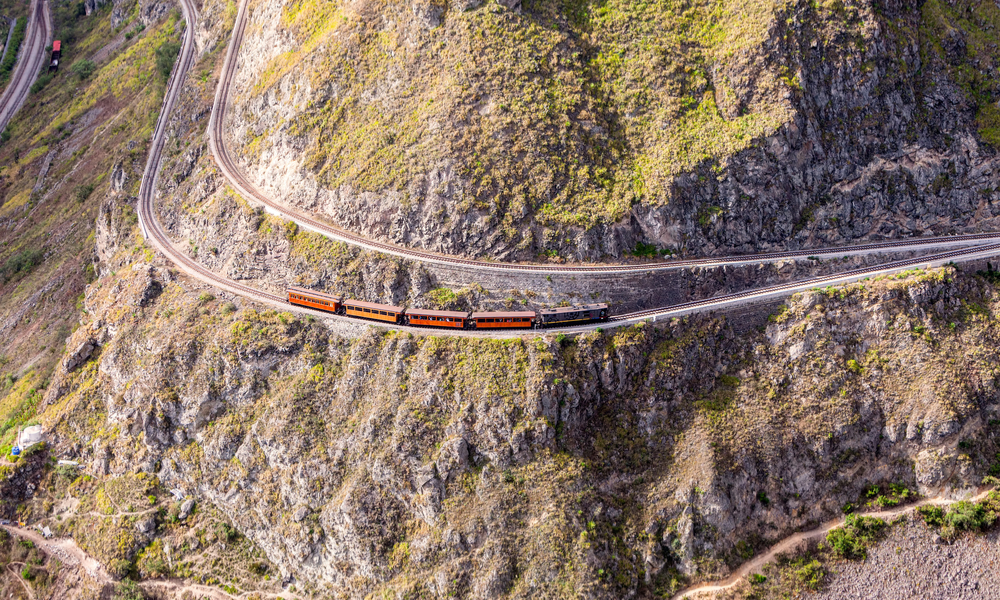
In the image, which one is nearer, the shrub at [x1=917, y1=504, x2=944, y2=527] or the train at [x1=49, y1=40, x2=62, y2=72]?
the shrub at [x1=917, y1=504, x2=944, y2=527]

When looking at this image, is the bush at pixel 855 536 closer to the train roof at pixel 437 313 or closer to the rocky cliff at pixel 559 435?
the rocky cliff at pixel 559 435

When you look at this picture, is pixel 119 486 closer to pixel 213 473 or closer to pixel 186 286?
pixel 213 473

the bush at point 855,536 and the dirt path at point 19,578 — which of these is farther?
the dirt path at point 19,578

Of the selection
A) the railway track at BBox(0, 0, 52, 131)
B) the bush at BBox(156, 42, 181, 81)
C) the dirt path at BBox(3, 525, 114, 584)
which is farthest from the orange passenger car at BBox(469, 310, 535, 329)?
the railway track at BBox(0, 0, 52, 131)

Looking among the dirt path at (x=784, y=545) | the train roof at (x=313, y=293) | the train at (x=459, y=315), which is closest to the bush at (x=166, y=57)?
the train roof at (x=313, y=293)

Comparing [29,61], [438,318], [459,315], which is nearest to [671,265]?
[459,315]

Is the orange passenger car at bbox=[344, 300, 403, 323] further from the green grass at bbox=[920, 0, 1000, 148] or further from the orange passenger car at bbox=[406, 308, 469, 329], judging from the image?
the green grass at bbox=[920, 0, 1000, 148]
